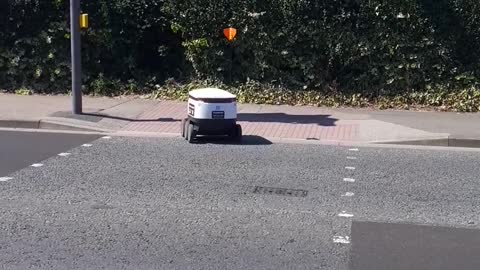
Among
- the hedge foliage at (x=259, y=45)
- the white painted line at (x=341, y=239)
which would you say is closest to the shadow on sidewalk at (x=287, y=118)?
the hedge foliage at (x=259, y=45)

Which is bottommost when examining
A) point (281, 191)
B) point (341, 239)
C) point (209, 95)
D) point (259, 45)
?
point (281, 191)

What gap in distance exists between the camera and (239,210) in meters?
7.46

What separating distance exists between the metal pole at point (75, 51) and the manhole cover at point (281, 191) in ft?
18.0

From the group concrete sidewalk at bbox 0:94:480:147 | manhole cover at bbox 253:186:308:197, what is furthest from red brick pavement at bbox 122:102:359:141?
manhole cover at bbox 253:186:308:197

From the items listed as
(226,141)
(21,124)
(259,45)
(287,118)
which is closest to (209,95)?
(226,141)

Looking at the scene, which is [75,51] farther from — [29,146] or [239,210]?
[239,210]

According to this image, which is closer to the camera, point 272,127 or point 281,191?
point 281,191

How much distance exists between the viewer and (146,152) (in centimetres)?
1056

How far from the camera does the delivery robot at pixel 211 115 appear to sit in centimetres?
1126

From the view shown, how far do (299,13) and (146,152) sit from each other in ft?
20.6

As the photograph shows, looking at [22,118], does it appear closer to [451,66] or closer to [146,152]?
[146,152]

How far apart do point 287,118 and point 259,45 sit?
2.60 meters

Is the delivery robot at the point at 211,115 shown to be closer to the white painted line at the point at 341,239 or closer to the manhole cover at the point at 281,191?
the manhole cover at the point at 281,191

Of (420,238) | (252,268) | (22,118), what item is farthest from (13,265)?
(22,118)
